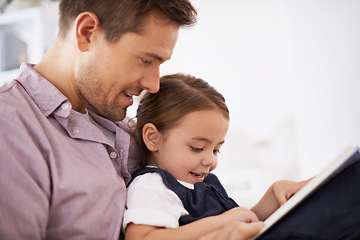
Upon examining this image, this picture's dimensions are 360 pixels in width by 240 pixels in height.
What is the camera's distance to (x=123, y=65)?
1213mm

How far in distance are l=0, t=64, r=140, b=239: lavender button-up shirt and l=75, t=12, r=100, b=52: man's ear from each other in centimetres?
18

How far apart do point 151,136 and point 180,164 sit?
0.16 m

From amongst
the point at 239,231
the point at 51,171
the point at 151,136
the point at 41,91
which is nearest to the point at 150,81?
the point at 151,136

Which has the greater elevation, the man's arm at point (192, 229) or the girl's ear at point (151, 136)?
the girl's ear at point (151, 136)

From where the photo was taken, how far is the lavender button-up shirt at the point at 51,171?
2.72ft

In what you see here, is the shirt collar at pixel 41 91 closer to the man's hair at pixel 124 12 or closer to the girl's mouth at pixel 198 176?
the man's hair at pixel 124 12

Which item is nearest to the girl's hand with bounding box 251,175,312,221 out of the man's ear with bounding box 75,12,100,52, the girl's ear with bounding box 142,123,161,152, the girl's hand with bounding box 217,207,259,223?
the girl's hand with bounding box 217,207,259,223

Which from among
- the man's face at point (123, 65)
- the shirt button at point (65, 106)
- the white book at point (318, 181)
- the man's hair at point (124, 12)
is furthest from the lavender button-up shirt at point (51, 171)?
the white book at point (318, 181)

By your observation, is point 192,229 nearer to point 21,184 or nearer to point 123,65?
point 21,184

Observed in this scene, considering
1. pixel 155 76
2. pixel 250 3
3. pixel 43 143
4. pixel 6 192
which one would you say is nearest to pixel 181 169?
pixel 155 76

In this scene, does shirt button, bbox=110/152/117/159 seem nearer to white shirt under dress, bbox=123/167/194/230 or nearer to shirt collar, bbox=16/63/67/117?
white shirt under dress, bbox=123/167/194/230

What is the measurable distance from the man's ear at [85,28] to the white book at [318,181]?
80 cm

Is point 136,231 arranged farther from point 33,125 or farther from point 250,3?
point 250,3

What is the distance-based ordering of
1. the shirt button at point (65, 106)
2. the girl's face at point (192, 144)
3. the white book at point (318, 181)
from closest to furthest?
the white book at point (318, 181), the shirt button at point (65, 106), the girl's face at point (192, 144)
